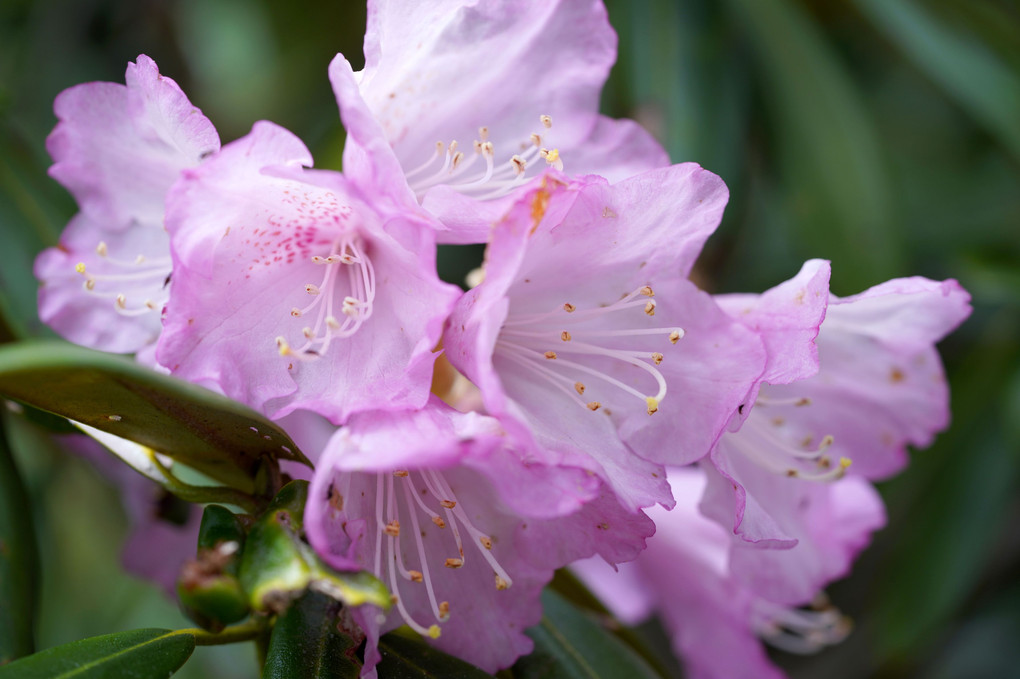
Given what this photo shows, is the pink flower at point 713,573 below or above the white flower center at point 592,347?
below

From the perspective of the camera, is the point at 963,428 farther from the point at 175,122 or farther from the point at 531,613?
the point at 175,122

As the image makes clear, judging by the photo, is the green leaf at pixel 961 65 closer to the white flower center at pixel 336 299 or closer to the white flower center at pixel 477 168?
the white flower center at pixel 477 168

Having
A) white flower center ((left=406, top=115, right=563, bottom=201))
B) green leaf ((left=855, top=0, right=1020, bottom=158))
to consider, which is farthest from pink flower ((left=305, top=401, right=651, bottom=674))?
green leaf ((left=855, top=0, right=1020, bottom=158))

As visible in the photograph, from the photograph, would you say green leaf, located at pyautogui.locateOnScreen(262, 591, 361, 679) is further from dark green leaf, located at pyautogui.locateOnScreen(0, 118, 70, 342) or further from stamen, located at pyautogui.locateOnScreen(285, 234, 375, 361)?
dark green leaf, located at pyautogui.locateOnScreen(0, 118, 70, 342)

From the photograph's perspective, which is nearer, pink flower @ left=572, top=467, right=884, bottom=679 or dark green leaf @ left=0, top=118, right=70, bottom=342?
pink flower @ left=572, top=467, right=884, bottom=679

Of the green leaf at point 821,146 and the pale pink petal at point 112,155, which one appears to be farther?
the green leaf at point 821,146

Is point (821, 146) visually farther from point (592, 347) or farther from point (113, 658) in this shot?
point (113, 658)

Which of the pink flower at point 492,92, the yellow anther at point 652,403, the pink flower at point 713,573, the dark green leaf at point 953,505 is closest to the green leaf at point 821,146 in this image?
the dark green leaf at point 953,505

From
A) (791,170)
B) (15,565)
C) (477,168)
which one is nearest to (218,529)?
(15,565)
